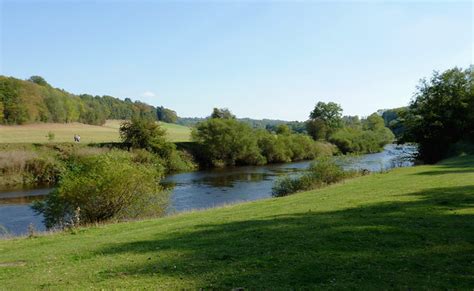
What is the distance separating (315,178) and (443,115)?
2479 cm

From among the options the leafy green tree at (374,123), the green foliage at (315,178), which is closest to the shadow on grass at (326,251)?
the green foliage at (315,178)

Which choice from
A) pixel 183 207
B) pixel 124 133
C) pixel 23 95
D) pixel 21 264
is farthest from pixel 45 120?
pixel 21 264

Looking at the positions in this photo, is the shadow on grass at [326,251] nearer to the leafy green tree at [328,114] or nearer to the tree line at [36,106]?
the tree line at [36,106]

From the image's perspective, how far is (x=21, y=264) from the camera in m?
11.9

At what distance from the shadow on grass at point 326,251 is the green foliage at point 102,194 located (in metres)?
10.7

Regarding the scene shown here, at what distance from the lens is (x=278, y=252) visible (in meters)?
10.4

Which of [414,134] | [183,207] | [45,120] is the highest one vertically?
[45,120]

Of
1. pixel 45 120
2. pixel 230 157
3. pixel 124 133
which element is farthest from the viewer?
pixel 45 120

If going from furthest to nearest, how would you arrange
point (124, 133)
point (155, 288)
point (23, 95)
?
point (23, 95) → point (124, 133) → point (155, 288)

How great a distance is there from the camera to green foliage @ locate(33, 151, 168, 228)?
24016mm

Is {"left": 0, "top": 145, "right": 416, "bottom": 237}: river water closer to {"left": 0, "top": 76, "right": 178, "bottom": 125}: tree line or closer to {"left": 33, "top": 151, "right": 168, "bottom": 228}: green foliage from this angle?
{"left": 33, "top": 151, "right": 168, "bottom": 228}: green foliage

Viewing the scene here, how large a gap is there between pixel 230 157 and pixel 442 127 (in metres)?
41.1

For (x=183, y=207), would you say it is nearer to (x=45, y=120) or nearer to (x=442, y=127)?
(x=442, y=127)

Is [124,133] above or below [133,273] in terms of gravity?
above
